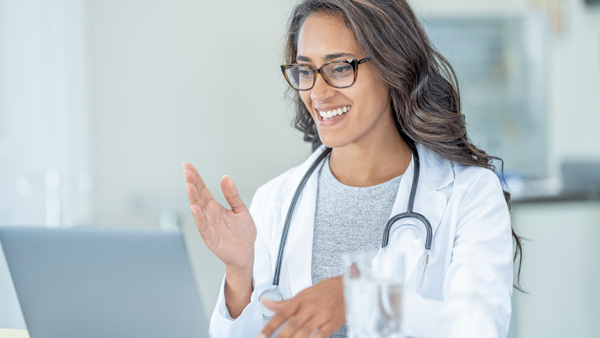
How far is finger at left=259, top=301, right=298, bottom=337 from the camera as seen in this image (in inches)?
31.4

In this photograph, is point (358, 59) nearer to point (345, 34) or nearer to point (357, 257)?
point (345, 34)

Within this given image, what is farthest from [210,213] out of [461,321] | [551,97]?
[551,97]

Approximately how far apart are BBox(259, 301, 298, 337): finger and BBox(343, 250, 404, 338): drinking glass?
0.45 ft

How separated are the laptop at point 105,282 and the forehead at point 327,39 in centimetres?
70

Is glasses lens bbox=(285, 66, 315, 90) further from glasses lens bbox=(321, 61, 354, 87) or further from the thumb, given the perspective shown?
the thumb

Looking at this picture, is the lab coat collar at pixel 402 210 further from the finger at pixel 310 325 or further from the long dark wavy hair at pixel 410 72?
the finger at pixel 310 325

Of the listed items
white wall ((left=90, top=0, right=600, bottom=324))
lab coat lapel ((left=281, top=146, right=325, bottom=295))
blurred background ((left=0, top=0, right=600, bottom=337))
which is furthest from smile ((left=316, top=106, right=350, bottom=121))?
white wall ((left=90, top=0, right=600, bottom=324))

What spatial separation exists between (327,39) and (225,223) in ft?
1.77

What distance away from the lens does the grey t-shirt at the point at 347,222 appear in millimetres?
1369

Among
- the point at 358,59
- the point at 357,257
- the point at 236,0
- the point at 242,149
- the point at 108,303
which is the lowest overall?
the point at 242,149

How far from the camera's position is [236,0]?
9.93 ft

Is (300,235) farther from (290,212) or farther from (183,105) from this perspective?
(183,105)

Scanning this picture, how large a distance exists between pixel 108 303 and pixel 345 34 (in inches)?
33.3

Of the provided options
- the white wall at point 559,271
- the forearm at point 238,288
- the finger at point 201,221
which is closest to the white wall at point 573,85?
the white wall at point 559,271
